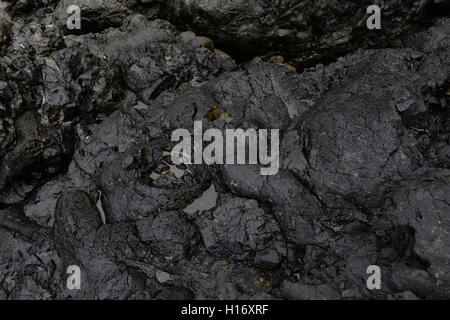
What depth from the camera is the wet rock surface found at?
10.5ft

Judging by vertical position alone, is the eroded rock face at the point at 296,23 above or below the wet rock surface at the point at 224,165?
above

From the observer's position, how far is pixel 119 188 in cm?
357

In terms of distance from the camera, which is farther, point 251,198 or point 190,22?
point 190,22

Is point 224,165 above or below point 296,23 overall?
below

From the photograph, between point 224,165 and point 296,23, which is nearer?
point 224,165

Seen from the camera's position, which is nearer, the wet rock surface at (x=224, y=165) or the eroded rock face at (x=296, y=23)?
the wet rock surface at (x=224, y=165)

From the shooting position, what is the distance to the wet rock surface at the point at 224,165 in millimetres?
3193

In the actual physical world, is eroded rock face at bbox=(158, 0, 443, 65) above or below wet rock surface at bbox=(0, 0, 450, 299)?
above

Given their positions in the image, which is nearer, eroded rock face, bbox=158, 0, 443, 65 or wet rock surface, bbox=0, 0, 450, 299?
wet rock surface, bbox=0, 0, 450, 299

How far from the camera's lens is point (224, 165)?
3535mm
